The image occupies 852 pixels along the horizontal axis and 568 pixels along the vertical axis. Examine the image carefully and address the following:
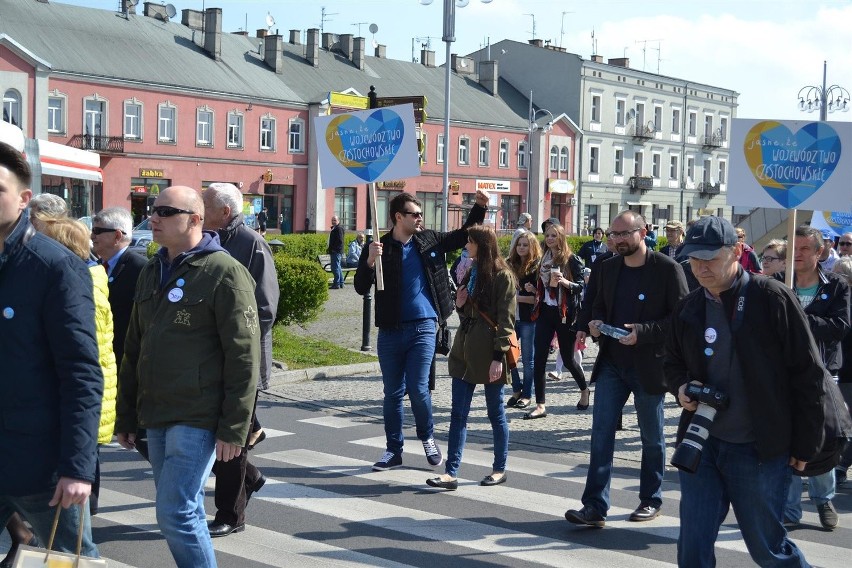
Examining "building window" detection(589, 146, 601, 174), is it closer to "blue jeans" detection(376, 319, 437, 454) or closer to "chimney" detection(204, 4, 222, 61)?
"chimney" detection(204, 4, 222, 61)

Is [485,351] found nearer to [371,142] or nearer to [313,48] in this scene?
[371,142]

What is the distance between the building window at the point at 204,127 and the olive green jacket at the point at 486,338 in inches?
1949

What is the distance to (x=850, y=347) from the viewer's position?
7.86m

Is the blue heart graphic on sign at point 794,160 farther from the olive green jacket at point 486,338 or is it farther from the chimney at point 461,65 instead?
the chimney at point 461,65

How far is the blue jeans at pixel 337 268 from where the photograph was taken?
30734 mm

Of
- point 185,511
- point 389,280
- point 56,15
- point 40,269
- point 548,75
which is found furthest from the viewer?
point 548,75

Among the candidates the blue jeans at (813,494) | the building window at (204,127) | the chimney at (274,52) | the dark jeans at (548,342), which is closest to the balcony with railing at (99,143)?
the building window at (204,127)

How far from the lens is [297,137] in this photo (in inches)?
2392

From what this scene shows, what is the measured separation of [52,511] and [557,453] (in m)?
6.10

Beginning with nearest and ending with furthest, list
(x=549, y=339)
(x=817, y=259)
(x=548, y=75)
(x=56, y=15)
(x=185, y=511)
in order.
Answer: (x=185, y=511) → (x=817, y=259) → (x=549, y=339) → (x=56, y=15) → (x=548, y=75)

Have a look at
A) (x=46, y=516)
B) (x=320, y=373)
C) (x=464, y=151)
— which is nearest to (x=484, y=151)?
(x=464, y=151)

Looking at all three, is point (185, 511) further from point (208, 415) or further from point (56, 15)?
point (56, 15)

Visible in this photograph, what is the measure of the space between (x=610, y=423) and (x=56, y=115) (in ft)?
155

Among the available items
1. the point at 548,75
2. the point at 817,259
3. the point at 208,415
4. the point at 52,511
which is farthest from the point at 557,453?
the point at 548,75
